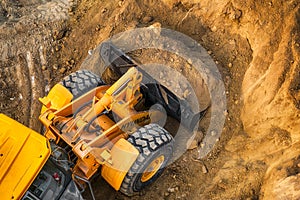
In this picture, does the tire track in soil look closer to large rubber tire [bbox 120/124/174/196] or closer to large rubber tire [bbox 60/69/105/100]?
large rubber tire [bbox 60/69/105/100]

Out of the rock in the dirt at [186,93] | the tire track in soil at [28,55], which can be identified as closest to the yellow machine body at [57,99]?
the tire track in soil at [28,55]

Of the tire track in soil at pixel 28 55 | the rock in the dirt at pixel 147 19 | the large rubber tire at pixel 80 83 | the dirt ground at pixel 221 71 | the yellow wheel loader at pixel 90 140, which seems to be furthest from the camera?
the tire track in soil at pixel 28 55

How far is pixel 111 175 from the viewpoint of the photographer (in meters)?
6.22

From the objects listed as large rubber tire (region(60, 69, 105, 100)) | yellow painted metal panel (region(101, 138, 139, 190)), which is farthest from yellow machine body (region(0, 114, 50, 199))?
large rubber tire (region(60, 69, 105, 100))

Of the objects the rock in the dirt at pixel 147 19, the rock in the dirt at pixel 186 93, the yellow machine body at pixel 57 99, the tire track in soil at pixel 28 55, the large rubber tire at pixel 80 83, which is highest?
the rock in the dirt at pixel 147 19

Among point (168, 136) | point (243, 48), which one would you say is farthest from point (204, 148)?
point (243, 48)

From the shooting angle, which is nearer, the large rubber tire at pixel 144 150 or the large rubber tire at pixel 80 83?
the large rubber tire at pixel 144 150

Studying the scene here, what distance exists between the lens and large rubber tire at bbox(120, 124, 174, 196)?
6.14 meters

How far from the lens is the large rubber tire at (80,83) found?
6980mm

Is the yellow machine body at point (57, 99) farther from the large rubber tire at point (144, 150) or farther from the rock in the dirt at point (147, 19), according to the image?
the rock in the dirt at point (147, 19)

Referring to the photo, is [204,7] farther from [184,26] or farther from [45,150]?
[45,150]

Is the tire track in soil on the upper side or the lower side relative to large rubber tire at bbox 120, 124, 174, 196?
lower

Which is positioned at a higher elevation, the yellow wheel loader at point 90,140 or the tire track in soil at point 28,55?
A: the yellow wheel loader at point 90,140

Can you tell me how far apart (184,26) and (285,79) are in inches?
87.7
